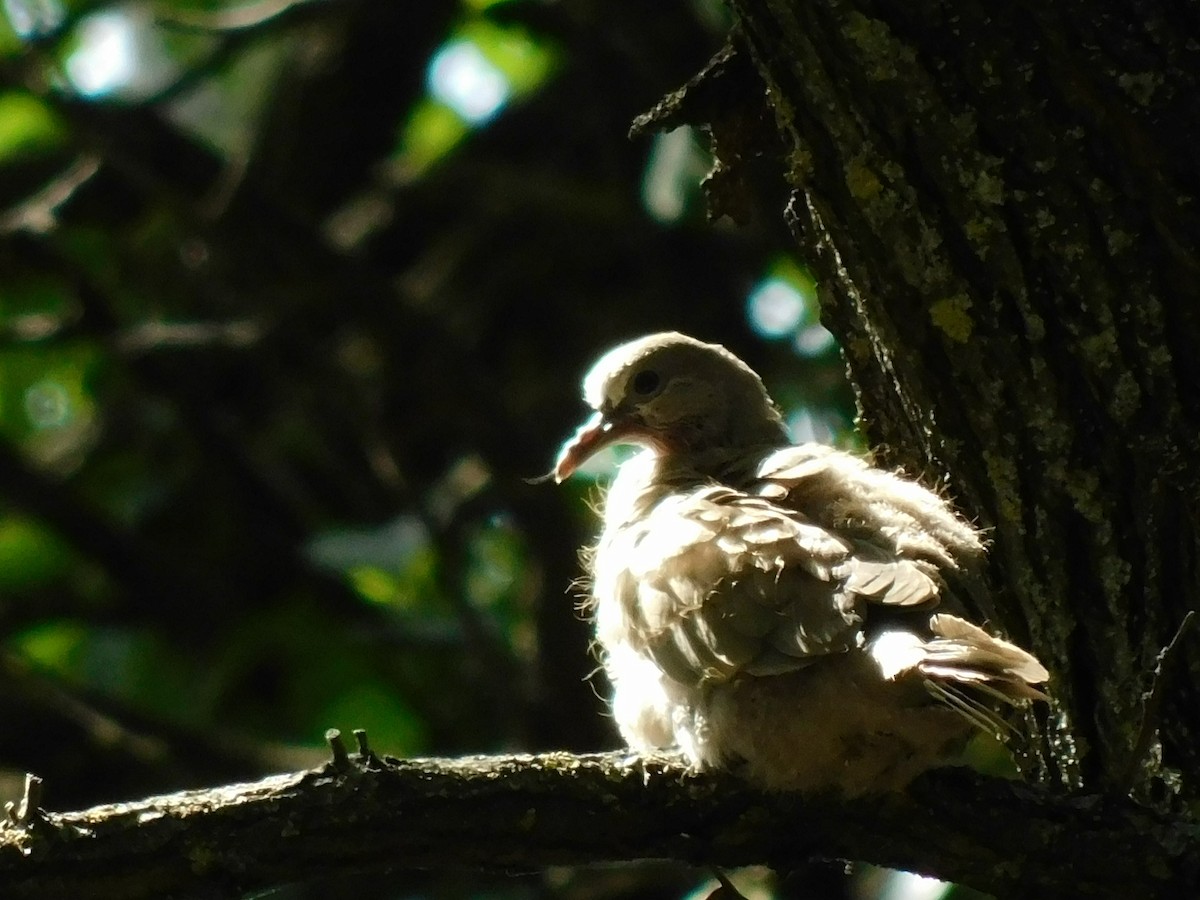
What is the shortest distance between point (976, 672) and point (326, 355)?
4.32 metres

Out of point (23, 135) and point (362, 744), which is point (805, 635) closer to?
point (362, 744)

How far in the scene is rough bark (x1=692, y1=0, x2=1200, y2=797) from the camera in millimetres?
2727

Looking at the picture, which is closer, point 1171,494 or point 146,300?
point 1171,494

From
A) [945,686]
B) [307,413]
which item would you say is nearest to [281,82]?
[307,413]

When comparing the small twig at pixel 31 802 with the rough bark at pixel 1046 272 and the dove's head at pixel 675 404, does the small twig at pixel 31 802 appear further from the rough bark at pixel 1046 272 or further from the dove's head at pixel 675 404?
the dove's head at pixel 675 404

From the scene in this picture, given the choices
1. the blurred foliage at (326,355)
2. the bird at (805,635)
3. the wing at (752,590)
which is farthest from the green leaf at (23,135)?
the wing at (752,590)

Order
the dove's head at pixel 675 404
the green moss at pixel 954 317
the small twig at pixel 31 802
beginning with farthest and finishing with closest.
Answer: the dove's head at pixel 675 404 < the green moss at pixel 954 317 < the small twig at pixel 31 802

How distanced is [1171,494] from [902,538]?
46cm

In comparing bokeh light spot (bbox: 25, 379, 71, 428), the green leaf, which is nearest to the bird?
bokeh light spot (bbox: 25, 379, 71, 428)

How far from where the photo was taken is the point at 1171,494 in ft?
9.64

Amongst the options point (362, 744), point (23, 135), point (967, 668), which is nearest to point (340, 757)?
point (362, 744)

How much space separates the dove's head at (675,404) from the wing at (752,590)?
1093mm

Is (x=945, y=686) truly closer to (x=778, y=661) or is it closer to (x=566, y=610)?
(x=778, y=661)

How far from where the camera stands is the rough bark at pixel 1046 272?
2.73m
